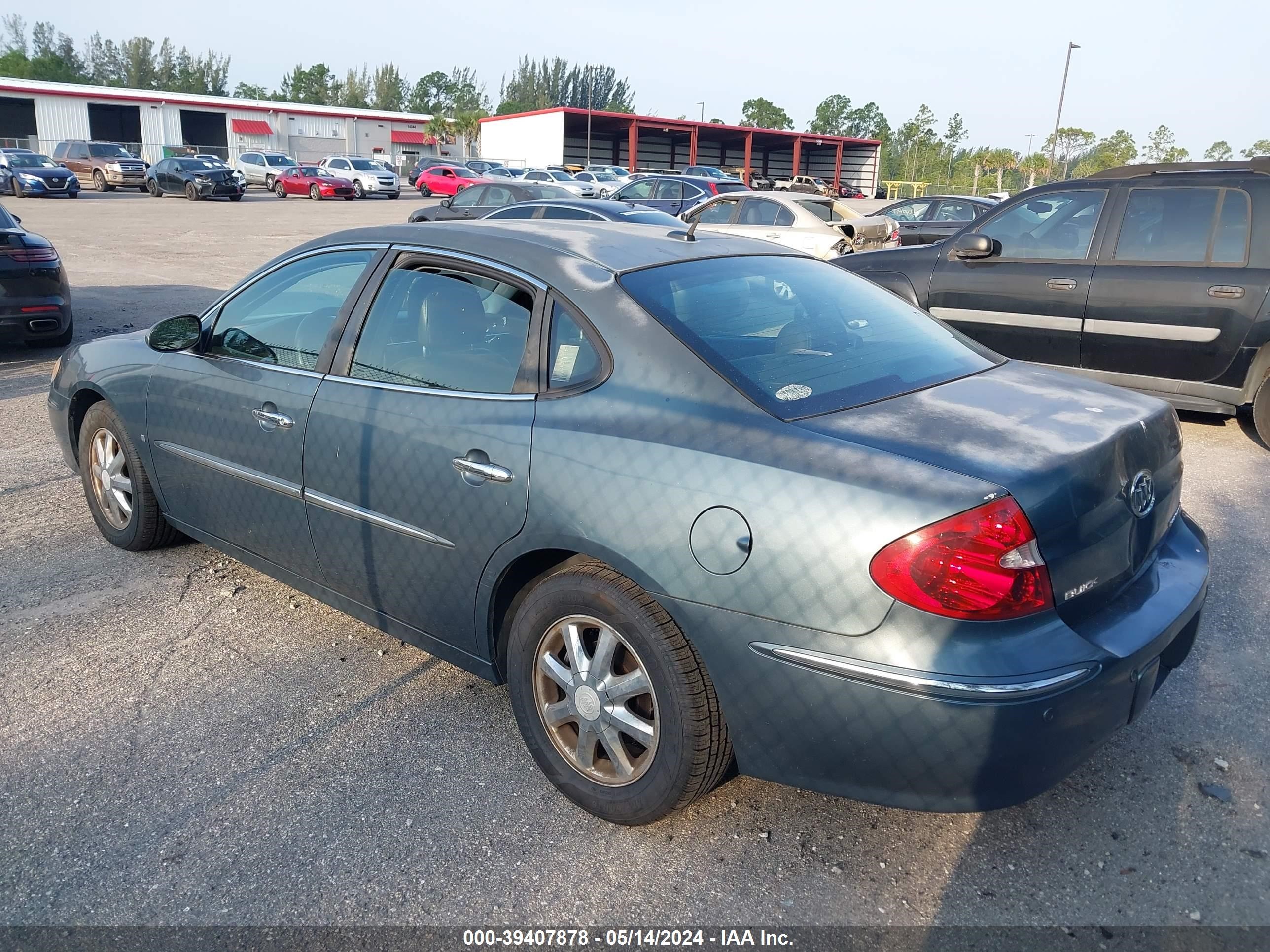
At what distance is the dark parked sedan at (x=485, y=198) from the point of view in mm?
18250

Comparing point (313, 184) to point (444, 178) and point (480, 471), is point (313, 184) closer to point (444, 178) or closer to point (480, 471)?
point (444, 178)

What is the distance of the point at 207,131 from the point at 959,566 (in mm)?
73062

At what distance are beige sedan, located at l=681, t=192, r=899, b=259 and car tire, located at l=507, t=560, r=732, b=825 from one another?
11.2 m

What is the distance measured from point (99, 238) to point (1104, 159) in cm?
5620

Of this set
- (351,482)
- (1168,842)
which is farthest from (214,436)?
(1168,842)

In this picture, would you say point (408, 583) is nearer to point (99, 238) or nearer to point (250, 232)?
point (99, 238)

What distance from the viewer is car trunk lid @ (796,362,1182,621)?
7.94 feet

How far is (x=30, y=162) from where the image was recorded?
35000 millimetres

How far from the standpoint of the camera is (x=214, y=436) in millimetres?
3904

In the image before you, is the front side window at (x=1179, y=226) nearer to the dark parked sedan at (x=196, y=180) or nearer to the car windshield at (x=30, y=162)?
the dark parked sedan at (x=196, y=180)

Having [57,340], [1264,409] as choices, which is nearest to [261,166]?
[57,340]

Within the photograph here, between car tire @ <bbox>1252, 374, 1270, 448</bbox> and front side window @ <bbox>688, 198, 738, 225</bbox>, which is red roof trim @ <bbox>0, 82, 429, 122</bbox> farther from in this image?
car tire @ <bbox>1252, 374, 1270, 448</bbox>

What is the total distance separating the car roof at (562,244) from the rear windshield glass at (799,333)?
0.08 m

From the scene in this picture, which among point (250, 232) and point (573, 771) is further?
point (250, 232)
